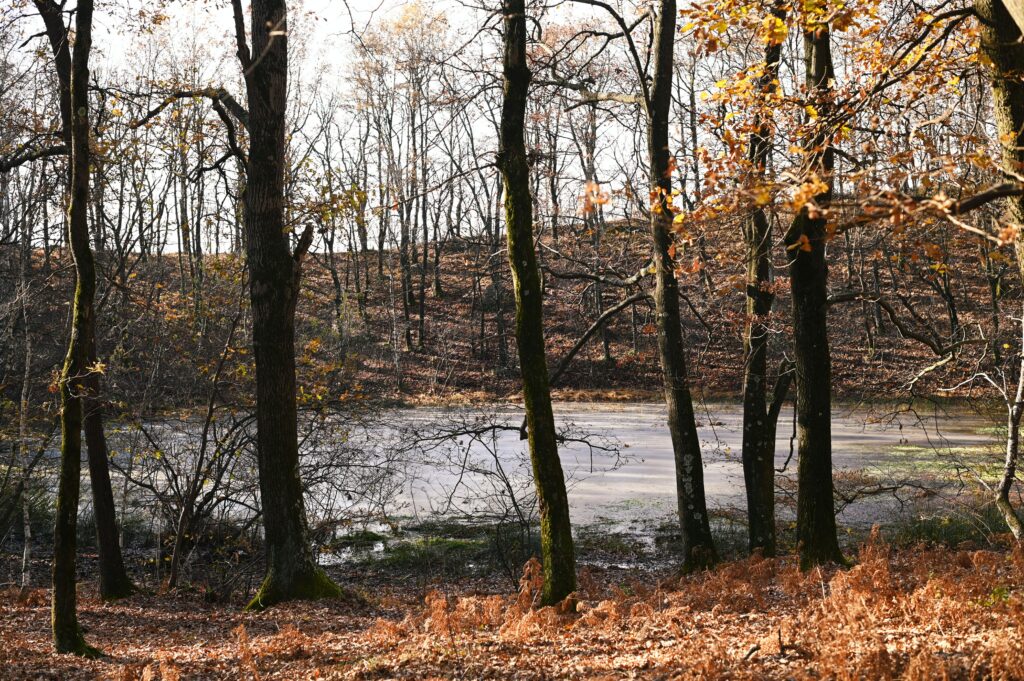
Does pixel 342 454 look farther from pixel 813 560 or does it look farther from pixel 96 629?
pixel 813 560

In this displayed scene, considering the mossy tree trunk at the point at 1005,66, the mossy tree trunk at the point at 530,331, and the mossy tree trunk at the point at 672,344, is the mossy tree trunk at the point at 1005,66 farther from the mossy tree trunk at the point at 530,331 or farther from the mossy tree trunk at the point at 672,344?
the mossy tree trunk at the point at 672,344

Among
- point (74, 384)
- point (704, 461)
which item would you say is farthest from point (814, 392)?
point (704, 461)

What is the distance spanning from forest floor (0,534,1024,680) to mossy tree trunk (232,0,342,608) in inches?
26.7

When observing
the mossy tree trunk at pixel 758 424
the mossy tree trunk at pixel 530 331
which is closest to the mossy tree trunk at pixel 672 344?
the mossy tree trunk at pixel 758 424

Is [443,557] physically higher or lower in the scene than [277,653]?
lower

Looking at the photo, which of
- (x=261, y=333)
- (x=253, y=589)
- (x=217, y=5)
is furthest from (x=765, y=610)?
(x=217, y=5)

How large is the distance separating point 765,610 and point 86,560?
13.9 metres

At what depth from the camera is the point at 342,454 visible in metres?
13.5

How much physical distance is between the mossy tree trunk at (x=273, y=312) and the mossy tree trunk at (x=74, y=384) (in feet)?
8.34

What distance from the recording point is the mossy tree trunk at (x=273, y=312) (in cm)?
1070

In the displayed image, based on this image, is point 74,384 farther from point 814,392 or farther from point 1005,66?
point 1005,66

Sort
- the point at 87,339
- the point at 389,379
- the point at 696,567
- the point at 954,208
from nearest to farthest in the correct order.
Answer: the point at 954,208, the point at 87,339, the point at 696,567, the point at 389,379

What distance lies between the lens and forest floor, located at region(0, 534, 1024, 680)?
17.9 ft

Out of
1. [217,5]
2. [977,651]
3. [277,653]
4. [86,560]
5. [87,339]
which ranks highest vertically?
[217,5]
